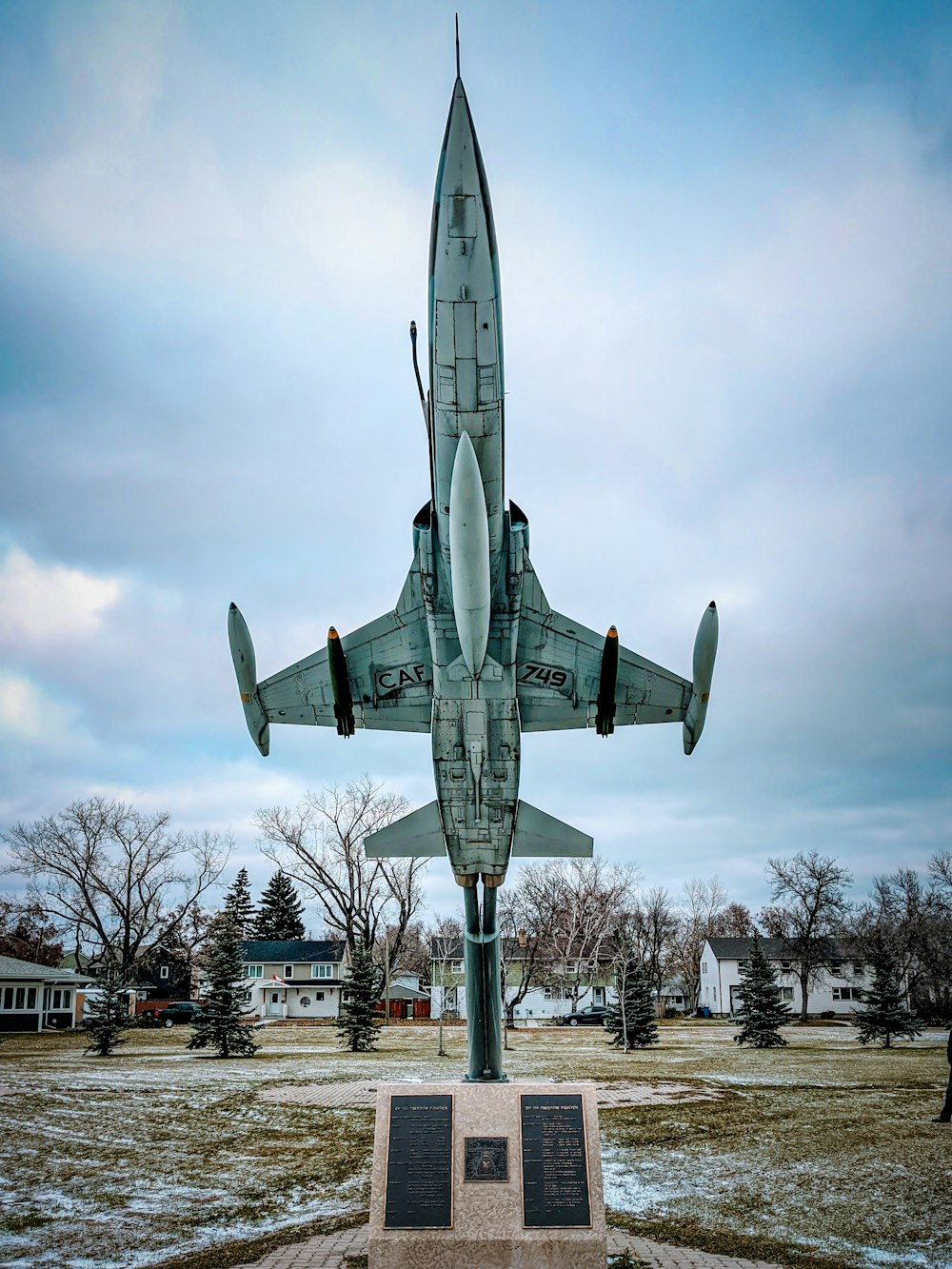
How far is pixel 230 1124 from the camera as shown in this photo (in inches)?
535

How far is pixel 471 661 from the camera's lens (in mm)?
9836

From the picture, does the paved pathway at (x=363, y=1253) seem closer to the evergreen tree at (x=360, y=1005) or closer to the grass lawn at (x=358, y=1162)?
the grass lawn at (x=358, y=1162)

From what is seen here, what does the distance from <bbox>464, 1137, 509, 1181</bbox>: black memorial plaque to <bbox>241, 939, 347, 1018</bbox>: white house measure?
38.5 m

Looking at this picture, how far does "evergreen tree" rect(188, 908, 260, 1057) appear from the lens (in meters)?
22.8

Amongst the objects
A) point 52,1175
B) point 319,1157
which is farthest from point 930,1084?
point 52,1175

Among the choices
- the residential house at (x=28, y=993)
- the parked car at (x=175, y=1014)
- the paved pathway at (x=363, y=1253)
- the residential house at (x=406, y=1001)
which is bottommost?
the residential house at (x=406, y=1001)

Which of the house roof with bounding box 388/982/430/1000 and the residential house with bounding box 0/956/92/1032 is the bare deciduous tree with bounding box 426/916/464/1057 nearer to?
the house roof with bounding box 388/982/430/1000

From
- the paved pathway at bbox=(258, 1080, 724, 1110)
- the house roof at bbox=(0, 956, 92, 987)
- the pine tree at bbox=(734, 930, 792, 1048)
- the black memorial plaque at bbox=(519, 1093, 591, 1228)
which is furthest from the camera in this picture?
the house roof at bbox=(0, 956, 92, 987)

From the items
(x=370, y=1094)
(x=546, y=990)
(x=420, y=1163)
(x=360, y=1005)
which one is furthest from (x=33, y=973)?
(x=420, y=1163)

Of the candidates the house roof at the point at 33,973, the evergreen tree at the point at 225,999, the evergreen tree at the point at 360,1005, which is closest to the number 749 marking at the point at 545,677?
the evergreen tree at the point at 225,999

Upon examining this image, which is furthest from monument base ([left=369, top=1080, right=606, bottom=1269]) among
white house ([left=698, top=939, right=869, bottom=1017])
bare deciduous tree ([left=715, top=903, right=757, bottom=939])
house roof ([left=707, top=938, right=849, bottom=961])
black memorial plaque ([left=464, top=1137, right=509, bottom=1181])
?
bare deciduous tree ([left=715, top=903, right=757, bottom=939])

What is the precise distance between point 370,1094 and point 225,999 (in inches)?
313

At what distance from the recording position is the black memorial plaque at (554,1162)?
6.88 metres

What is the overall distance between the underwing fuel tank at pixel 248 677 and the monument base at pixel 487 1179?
16.5ft
